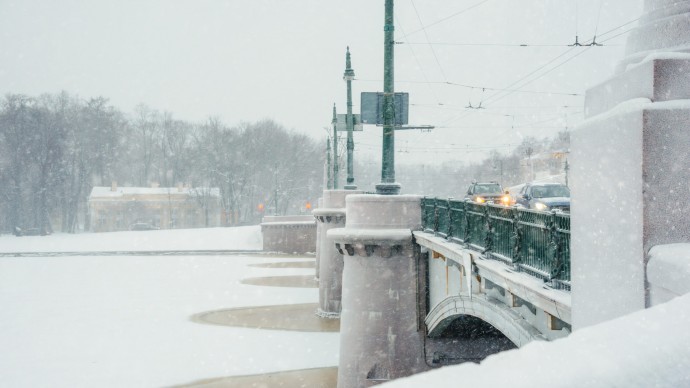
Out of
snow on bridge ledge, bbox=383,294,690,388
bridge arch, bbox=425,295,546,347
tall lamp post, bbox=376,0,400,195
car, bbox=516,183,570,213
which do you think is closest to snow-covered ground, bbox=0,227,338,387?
bridge arch, bbox=425,295,546,347

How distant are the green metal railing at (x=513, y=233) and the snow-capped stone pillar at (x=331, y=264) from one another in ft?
41.3

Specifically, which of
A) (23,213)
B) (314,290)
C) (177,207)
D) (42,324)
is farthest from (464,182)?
(42,324)

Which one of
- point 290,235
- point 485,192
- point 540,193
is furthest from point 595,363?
point 290,235

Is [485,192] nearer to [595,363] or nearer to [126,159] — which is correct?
[595,363]

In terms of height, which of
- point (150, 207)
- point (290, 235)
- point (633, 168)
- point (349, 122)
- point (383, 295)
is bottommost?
point (290, 235)

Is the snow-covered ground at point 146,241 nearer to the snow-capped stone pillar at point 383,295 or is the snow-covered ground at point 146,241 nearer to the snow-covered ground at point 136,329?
the snow-covered ground at point 136,329

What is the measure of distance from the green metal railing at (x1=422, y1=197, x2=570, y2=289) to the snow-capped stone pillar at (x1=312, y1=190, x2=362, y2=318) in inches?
496

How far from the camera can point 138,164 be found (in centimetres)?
9775

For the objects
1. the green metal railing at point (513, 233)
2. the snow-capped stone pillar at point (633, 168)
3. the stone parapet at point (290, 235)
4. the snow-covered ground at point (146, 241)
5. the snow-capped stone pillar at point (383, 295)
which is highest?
the snow-capped stone pillar at point (633, 168)

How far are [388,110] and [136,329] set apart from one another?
14.8m

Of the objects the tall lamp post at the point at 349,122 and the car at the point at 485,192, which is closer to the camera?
the tall lamp post at the point at 349,122

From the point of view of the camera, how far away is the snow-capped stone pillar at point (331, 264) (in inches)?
955

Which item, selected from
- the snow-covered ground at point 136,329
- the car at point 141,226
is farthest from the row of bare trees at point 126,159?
the snow-covered ground at point 136,329

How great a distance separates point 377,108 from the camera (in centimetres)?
1281
